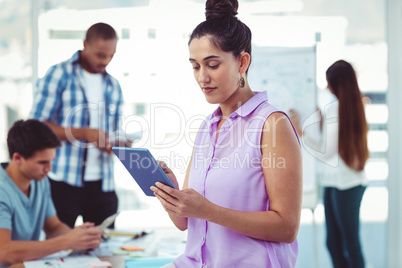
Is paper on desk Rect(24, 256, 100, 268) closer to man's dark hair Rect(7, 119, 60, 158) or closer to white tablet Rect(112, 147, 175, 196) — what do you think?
man's dark hair Rect(7, 119, 60, 158)

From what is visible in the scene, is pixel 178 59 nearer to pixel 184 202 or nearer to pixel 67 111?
pixel 67 111

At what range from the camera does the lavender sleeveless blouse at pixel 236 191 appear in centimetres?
120

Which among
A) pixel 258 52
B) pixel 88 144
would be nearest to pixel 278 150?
pixel 88 144

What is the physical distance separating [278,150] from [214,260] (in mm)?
368

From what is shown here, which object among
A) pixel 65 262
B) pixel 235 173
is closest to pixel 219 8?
pixel 235 173

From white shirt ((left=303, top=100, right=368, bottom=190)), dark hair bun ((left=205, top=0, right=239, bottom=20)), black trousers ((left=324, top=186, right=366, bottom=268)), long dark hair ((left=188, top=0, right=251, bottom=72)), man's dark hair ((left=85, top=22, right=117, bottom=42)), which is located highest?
man's dark hair ((left=85, top=22, right=117, bottom=42))

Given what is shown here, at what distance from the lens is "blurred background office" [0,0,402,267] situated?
3521 mm

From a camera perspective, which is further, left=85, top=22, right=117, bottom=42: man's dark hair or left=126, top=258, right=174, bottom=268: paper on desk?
left=85, top=22, right=117, bottom=42: man's dark hair

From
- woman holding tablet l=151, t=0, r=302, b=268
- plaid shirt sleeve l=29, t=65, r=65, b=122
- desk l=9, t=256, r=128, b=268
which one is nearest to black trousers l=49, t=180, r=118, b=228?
plaid shirt sleeve l=29, t=65, r=65, b=122

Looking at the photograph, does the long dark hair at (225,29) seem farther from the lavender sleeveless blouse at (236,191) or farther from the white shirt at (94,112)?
the white shirt at (94,112)

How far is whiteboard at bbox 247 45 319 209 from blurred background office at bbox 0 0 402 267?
7 centimetres

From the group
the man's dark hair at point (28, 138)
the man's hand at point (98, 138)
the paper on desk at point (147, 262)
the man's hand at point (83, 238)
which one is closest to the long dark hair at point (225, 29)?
the paper on desk at point (147, 262)

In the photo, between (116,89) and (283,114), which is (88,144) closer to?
(116,89)

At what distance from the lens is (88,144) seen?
2.82 metres
